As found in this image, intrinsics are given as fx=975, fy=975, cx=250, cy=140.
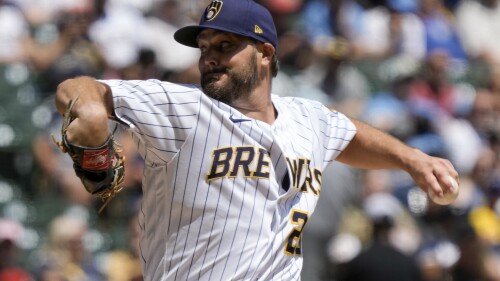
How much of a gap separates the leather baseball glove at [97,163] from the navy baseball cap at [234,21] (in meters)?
0.70

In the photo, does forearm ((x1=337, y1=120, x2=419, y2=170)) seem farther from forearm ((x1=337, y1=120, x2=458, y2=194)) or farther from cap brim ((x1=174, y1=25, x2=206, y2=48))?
cap brim ((x1=174, y1=25, x2=206, y2=48))

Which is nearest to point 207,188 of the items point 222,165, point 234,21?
point 222,165

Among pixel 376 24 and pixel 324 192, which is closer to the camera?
pixel 324 192

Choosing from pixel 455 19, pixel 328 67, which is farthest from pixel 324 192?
pixel 455 19

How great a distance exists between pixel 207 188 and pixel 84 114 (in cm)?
71

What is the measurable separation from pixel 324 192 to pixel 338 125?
3078 millimetres

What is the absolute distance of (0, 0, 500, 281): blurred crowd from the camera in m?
7.31

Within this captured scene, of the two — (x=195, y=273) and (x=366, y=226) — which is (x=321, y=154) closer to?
(x=195, y=273)

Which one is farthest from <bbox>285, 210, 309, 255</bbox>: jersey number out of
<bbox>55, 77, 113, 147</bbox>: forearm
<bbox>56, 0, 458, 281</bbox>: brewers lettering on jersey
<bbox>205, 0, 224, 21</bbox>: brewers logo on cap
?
<bbox>55, 77, 113, 147</bbox>: forearm

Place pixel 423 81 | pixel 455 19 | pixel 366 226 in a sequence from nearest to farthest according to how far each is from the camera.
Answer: pixel 366 226 → pixel 423 81 → pixel 455 19

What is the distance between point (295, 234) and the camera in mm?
3879

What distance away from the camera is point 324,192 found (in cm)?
Result: 735

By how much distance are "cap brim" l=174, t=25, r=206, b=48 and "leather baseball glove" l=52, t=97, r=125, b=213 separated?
682 millimetres

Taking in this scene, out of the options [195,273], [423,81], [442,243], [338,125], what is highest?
[338,125]
